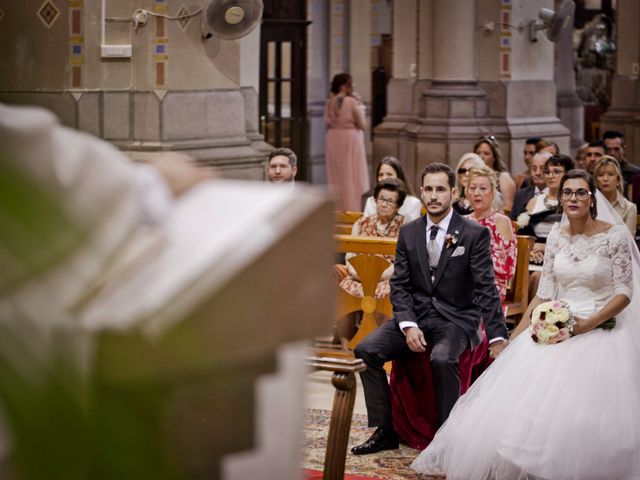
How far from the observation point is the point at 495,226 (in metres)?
7.69

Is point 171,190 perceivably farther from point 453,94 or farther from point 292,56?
point 292,56

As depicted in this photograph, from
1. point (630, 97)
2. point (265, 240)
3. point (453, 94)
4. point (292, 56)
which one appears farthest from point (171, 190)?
point (630, 97)

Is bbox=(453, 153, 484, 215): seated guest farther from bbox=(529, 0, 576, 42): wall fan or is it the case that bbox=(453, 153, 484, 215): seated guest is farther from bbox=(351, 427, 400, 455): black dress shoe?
bbox=(529, 0, 576, 42): wall fan

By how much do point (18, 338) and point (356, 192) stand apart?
14.8 metres

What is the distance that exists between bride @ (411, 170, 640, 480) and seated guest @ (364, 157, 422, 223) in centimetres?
224

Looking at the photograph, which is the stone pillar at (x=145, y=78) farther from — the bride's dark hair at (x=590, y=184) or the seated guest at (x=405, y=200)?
the bride's dark hair at (x=590, y=184)

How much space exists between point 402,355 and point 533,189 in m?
3.48

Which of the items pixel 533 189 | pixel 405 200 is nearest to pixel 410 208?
pixel 405 200

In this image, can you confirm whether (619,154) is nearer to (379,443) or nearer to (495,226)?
(495,226)

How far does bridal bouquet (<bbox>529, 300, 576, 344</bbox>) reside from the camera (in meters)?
5.91

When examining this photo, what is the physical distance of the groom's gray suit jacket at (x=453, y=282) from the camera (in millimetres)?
6328

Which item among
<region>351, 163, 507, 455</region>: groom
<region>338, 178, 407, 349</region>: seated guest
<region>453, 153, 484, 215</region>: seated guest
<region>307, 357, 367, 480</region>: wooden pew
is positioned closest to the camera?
<region>307, 357, 367, 480</region>: wooden pew

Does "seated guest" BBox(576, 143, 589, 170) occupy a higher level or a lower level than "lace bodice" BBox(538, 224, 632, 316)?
higher

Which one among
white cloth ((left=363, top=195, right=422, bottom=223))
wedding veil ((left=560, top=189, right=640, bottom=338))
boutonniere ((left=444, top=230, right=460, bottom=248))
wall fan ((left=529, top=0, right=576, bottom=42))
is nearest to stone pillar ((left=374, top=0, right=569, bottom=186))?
wall fan ((left=529, top=0, right=576, bottom=42))
